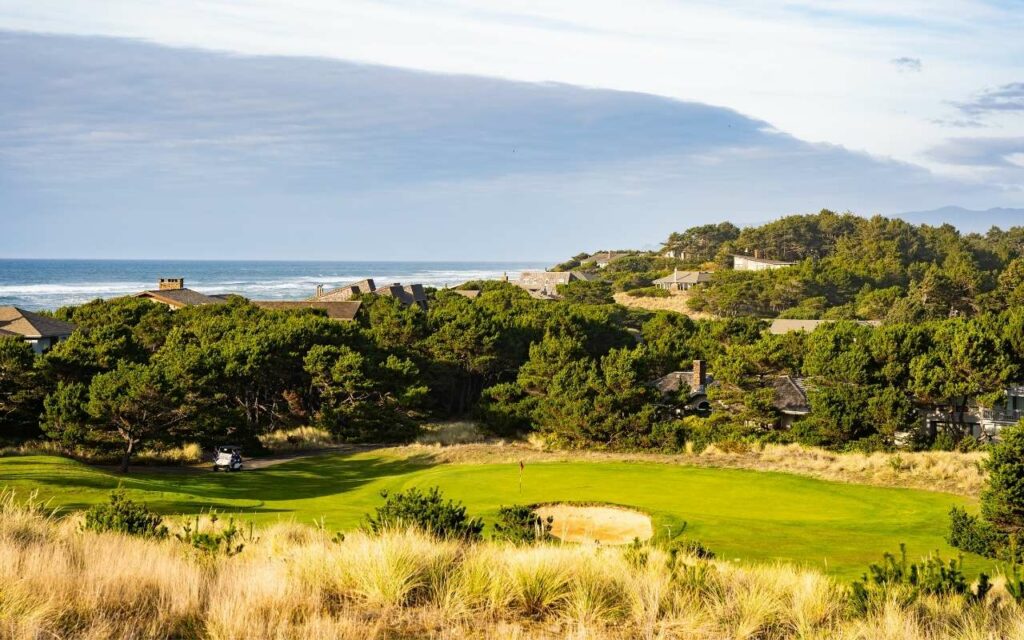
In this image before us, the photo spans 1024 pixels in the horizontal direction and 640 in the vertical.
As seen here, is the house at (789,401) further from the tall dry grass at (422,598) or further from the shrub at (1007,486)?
the tall dry grass at (422,598)

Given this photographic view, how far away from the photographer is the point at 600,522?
21.5 m

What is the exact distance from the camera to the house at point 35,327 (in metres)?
51.1

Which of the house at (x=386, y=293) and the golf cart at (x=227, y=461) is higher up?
the house at (x=386, y=293)

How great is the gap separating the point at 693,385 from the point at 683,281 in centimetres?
6693

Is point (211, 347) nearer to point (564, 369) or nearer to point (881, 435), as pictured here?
point (564, 369)

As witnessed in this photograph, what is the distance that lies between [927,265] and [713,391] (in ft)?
283

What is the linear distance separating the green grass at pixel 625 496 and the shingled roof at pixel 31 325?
89.0 feet

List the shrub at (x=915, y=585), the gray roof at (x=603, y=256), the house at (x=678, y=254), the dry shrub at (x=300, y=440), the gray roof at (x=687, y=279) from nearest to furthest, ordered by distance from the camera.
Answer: the shrub at (x=915, y=585) < the dry shrub at (x=300, y=440) < the gray roof at (x=687, y=279) < the house at (x=678, y=254) < the gray roof at (x=603, y=256)

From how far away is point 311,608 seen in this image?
278 inches

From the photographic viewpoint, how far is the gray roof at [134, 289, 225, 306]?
2798 inches

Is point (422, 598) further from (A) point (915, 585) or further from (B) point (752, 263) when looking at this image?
(B) point (752, 263)

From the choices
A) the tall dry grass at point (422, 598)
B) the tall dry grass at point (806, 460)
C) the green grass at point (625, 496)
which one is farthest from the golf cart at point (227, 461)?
the tall dry grass at point (422, 598)

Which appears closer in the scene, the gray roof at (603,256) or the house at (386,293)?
the house at (386,293)

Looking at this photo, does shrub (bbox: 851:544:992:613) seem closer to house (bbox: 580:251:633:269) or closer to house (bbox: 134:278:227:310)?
house (bbox: 134:278:227:310)
